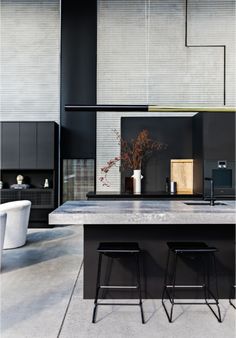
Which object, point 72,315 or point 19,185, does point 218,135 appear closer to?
point 72,315

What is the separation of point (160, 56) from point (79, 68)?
2094 millimetres

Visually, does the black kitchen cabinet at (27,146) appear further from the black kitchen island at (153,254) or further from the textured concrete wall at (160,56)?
the black kitchen island at (153,254)

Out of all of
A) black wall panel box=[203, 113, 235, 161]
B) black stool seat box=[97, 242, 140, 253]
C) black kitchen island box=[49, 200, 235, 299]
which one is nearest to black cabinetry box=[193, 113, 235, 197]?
black wall panel box=[203, 113, 235, 161]

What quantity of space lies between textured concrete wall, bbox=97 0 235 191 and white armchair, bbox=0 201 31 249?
7.84 feet

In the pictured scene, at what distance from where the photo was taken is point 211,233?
2.97 meters

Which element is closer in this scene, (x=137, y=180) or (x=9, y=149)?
(x=137, y=180)

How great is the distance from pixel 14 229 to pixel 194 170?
153 inches

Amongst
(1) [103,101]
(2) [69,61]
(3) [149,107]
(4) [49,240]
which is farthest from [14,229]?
(2) [69,61]

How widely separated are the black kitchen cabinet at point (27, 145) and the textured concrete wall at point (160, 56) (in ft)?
5.29

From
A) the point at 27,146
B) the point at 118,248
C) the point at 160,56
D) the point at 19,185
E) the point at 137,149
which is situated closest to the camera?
the point at 118,248

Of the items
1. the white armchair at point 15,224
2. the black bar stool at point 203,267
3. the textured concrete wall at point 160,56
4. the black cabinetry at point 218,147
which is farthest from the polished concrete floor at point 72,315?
the textured concrete wall at point 160,56

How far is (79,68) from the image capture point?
705cm

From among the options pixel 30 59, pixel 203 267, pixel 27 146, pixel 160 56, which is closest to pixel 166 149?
pixel 160 56

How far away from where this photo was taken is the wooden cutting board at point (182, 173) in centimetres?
612
